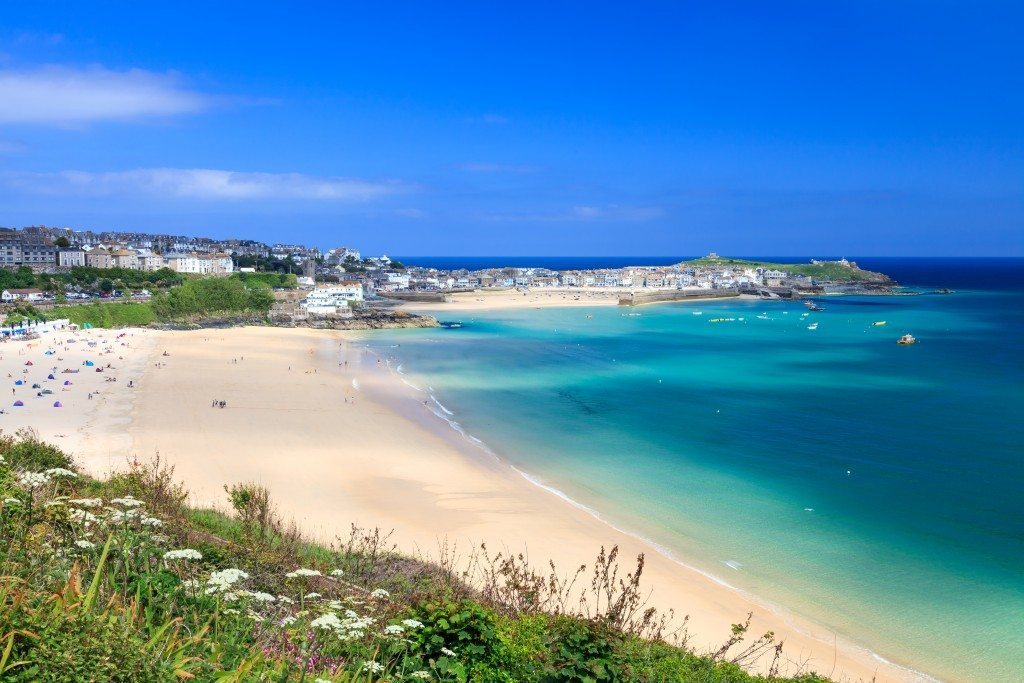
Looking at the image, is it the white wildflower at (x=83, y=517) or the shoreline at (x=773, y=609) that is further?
the shoreline at (x=773, y=609)

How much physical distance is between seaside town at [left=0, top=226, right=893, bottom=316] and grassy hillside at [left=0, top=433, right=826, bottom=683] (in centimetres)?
5630

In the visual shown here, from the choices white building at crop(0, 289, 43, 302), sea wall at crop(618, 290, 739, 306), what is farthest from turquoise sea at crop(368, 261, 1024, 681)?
sea wall at crop(618, 290, 739, 306)

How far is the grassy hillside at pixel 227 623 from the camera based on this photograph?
353 centimetres

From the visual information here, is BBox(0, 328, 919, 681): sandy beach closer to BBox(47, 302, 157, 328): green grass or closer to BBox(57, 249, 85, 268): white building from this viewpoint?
BBox(47, 302, 157, 328): green grass

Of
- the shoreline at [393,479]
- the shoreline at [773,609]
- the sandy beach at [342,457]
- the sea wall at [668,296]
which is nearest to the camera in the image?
the shoreline at [773,609]

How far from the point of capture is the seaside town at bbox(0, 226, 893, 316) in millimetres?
72438

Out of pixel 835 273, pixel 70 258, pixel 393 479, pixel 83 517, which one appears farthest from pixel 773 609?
pixel 835 273

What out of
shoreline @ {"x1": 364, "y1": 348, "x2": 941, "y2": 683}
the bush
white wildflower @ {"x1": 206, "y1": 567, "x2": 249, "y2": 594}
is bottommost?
shoreline @ {"x1": 364, "y1": 348, "x2": 941, "y2": 683}

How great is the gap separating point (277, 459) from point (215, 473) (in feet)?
6.49

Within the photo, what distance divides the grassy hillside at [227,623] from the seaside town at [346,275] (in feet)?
185

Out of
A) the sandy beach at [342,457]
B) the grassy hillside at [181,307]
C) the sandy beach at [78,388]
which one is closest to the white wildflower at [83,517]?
the sandy beach at [342,457]

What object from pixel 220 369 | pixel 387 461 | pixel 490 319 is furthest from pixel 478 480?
pixel 490 319

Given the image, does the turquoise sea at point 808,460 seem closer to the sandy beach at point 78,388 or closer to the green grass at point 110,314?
the sandy beach at point 78,388

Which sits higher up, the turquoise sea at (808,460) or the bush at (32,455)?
the bush at (32,455)
